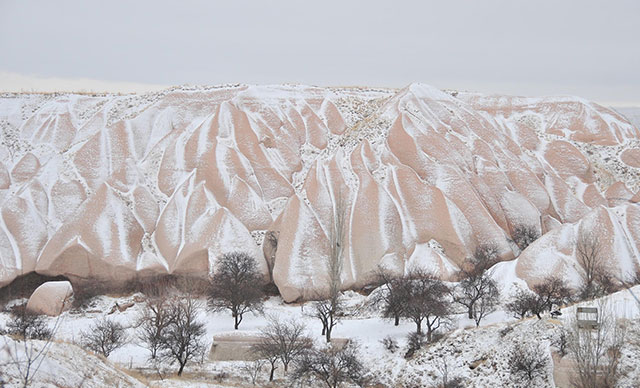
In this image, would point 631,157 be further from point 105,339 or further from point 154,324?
point 105,339

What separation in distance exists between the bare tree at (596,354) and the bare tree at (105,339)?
18.5 meters

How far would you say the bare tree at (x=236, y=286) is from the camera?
97.8 feet

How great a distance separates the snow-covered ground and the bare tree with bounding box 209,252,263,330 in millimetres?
735

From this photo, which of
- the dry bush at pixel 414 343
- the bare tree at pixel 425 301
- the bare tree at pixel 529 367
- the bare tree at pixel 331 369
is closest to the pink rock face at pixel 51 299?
the bare tree at pixel 331 369

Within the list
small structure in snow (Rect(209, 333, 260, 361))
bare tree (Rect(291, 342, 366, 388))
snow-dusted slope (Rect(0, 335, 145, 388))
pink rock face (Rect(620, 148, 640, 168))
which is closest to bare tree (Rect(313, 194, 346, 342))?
small structure in snow (Rect(209, 333, 260, 361))

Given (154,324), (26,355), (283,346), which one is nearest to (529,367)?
(283,346)

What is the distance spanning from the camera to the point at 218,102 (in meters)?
49.0

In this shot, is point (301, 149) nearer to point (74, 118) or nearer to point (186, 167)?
point (186, 167)

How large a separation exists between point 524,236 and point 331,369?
20.4m

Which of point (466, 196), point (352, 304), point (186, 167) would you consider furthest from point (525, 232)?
point (186, 167)

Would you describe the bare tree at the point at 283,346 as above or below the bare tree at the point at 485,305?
below

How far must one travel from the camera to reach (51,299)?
32.8 m

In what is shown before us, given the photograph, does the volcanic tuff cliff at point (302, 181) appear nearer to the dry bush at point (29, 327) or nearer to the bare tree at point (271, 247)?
the bare tree at point (271, 247)

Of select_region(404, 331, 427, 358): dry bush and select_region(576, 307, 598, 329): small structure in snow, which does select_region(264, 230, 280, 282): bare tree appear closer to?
select_region(404, 331, 427, 358): dry bush
